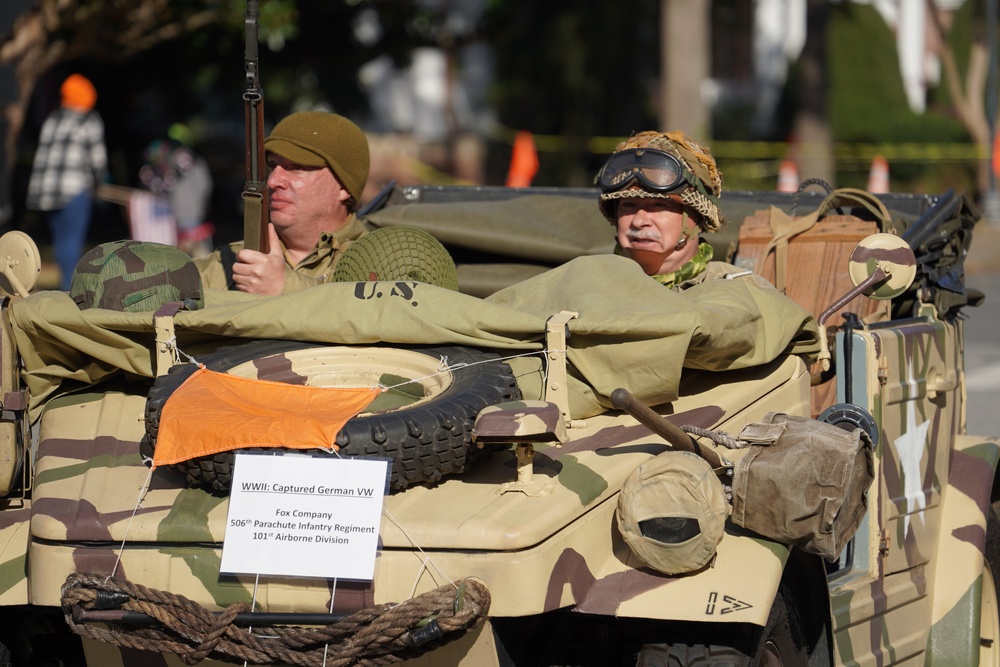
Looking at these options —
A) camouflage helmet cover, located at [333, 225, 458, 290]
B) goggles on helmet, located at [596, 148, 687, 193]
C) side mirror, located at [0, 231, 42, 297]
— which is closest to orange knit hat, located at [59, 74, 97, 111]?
side mirror, located at [0, 231, 42, 297]

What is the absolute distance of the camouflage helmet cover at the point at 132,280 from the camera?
4.42 metres

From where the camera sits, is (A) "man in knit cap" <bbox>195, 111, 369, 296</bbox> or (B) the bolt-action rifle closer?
(B) the bolt-action rifle

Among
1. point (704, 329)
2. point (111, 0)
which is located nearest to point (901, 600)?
point (704, 329)

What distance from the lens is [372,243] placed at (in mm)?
4840

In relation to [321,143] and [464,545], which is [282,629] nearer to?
[464,545]

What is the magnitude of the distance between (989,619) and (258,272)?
2707 mm

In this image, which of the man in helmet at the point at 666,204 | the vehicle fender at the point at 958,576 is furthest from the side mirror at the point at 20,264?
the vehicle fender at the point at 958,576

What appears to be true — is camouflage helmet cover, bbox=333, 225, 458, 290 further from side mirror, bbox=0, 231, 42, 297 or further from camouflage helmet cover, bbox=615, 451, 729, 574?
camouflage helmet cover, bbox=615, 451, 729, 574

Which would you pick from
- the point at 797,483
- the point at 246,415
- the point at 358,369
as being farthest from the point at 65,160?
the point at 797,483

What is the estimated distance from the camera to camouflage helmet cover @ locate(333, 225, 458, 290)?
474 cm

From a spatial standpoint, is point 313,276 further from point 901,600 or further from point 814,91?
point 814,91

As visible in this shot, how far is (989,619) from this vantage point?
5254mm

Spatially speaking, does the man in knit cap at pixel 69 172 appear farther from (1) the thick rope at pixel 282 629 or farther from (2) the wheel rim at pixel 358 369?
(1) the thick rope at pixel 282 629

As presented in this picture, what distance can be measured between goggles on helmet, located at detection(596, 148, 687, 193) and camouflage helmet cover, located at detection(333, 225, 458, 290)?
1.87 ft
